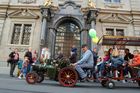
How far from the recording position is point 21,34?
714 inches

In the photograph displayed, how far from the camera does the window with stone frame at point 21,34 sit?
18.0 metres

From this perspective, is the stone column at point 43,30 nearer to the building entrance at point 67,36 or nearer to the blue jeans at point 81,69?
the building entrance at point 67,36

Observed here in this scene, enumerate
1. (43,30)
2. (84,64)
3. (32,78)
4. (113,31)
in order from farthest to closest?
Result: (113,31), (43,30), (32,78), (84,64)

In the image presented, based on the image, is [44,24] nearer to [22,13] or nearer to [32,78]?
[22,13]

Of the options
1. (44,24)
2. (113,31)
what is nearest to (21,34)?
(44,24)

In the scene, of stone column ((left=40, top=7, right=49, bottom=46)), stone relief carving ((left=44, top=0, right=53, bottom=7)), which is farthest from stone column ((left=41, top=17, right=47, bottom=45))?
stone relief carving ((left=44, top=0, right=53, bottom=7))

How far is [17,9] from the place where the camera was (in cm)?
1867

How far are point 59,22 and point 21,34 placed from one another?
3.51m

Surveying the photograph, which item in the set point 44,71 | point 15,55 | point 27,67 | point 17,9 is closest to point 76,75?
point 44,71

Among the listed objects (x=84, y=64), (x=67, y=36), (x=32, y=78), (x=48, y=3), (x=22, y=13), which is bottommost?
(x=32, y=78)

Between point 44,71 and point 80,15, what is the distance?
10896mm

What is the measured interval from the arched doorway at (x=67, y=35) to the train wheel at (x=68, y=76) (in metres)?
10.6

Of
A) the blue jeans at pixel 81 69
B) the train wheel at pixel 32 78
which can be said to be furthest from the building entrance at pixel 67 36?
the blue jeans at pixel 81 69

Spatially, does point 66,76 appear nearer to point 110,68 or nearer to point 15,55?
point 110,68
